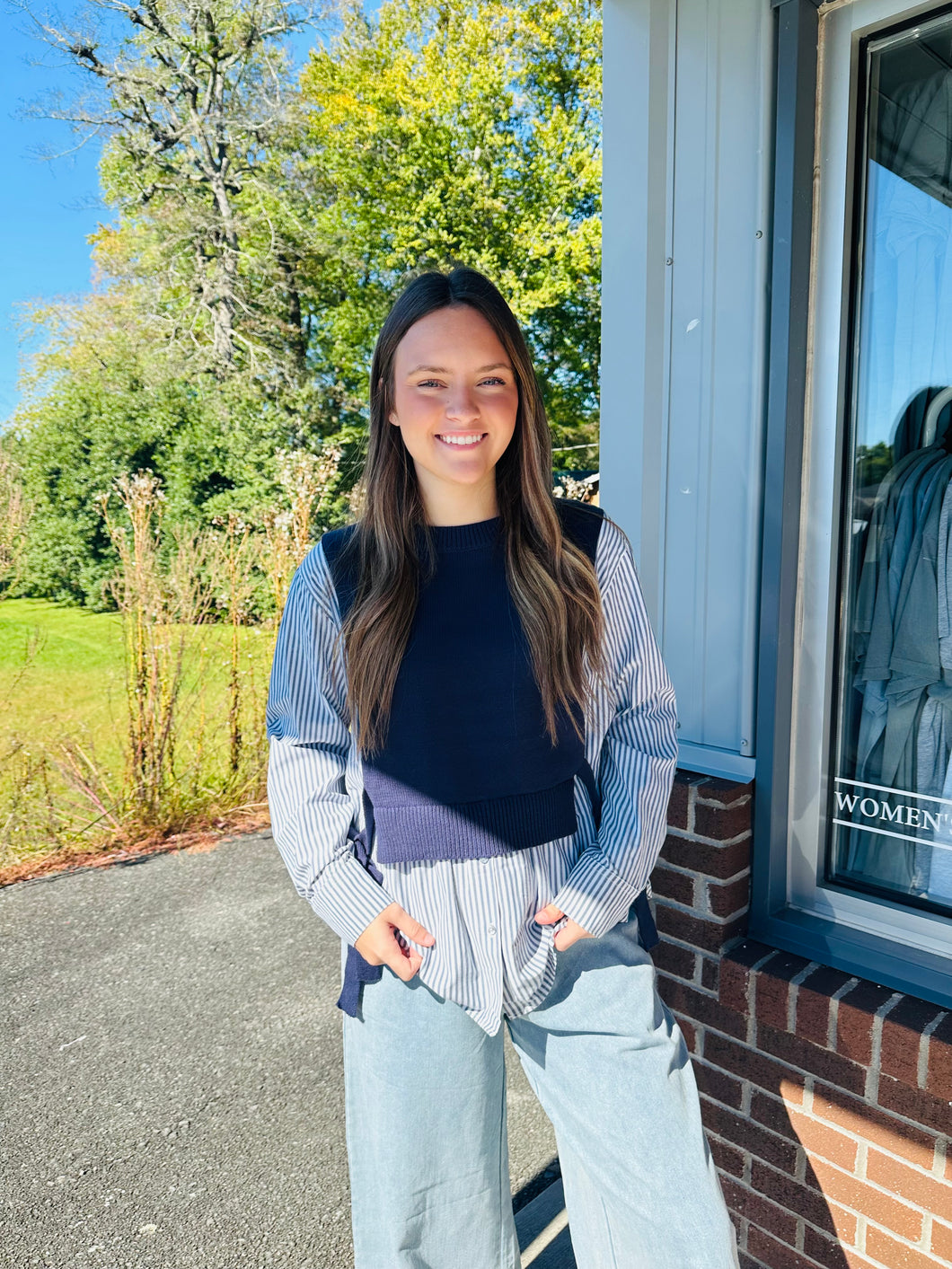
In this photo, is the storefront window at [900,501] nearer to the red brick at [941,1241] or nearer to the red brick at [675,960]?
the red brick at [675,960]

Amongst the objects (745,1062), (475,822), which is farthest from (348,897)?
(745,1062)

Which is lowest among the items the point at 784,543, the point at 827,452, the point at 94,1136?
the point at 94,1136

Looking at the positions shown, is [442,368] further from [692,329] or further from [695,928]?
[695,928]

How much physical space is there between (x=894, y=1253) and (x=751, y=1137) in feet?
1.02

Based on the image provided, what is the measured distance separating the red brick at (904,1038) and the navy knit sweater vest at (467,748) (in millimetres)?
739

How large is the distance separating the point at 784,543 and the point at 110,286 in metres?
14.0

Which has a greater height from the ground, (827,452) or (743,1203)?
(827,452)

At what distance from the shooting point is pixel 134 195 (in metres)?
13.2

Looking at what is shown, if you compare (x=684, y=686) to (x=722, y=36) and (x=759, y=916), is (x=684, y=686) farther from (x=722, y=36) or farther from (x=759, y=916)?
(x=722, y=36)

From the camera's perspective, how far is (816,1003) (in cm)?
164

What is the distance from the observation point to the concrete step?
1.98 m

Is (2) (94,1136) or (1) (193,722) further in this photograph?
(1) (193,722)

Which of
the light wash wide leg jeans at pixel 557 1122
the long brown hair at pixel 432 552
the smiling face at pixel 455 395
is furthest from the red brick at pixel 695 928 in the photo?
the smiling face at pixel 455 395

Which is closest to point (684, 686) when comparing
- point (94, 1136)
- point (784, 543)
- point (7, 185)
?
point (784, 543)
